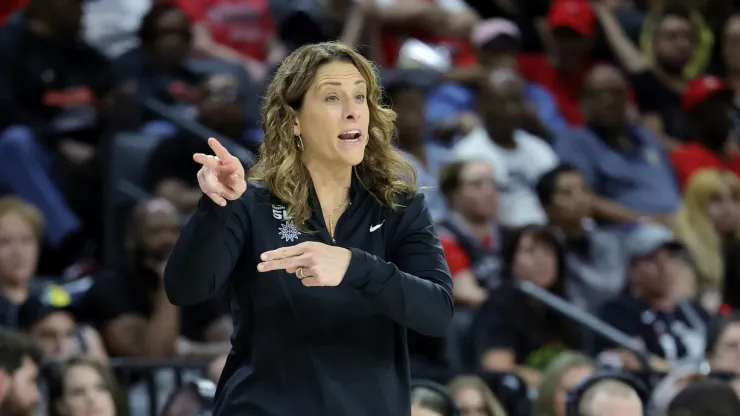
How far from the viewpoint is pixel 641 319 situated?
688cm

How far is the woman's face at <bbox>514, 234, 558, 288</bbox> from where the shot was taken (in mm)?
6844

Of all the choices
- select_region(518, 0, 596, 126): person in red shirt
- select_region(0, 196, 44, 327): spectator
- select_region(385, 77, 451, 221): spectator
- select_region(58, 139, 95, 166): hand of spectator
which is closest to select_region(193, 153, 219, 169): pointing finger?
select_region(0, 196, 44, 327): spectator

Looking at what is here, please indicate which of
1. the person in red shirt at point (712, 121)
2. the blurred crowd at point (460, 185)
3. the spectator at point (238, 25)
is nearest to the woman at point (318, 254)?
the blurred crowd at point (460, 185)

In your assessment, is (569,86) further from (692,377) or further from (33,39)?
(692,377)

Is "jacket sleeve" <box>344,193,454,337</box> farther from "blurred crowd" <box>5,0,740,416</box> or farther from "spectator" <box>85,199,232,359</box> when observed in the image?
"spectator" <box>85,199,232,359</box>

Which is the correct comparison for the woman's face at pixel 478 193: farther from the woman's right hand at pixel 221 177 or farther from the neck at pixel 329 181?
the woman's right hand at pixel 221 177

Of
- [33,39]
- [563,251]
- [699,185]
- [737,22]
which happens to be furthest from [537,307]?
[737,22]

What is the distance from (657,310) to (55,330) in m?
3.17

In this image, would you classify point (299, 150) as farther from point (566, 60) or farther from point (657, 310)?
point (566, 60)

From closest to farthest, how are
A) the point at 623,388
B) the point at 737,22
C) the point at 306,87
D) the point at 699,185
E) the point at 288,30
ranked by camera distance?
the point at 306,87 < the point at 623,388 < the point at 699,185 < the point at 288,30 < the point at 737,22

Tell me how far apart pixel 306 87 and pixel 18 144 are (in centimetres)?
435

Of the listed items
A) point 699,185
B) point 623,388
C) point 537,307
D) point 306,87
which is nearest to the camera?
point 306,87

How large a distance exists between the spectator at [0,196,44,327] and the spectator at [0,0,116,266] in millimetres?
677

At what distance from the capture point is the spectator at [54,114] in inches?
279
